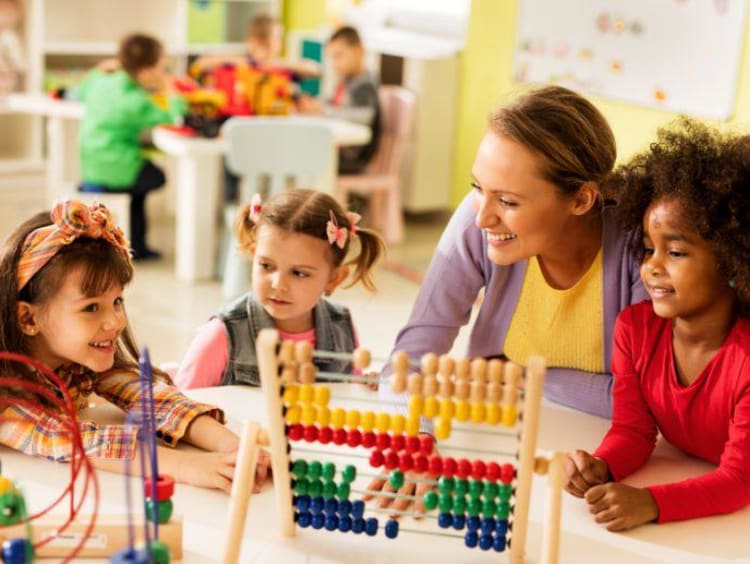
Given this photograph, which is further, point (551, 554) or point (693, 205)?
point (693, 205)

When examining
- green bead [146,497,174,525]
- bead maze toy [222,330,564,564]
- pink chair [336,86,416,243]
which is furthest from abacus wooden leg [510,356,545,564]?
pink chair [336,86,416,243]

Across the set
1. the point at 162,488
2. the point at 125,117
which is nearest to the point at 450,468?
the point at 162,488

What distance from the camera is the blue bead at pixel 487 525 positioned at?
1387mm

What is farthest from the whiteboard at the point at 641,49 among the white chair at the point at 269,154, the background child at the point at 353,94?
the white chair at the point at 269,154

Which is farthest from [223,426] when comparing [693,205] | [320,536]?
[693,205]

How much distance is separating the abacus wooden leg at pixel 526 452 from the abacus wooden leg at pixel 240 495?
319 millimetres

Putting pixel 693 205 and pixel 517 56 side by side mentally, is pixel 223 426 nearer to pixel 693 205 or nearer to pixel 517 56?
pixel 693 205

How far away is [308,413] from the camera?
4.48 ft

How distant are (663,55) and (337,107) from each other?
5.48 feet

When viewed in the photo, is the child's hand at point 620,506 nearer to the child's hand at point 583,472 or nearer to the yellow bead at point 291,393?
the child's hand at point 583,472

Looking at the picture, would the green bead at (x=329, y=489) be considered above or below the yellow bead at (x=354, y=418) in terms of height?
below

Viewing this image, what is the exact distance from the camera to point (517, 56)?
587cm

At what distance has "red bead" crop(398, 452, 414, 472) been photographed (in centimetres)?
142

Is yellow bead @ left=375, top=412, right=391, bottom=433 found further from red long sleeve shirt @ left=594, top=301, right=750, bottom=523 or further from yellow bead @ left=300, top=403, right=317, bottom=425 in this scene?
red long sleeve shirt @ left=594, top=301, right=750, bottom=523
